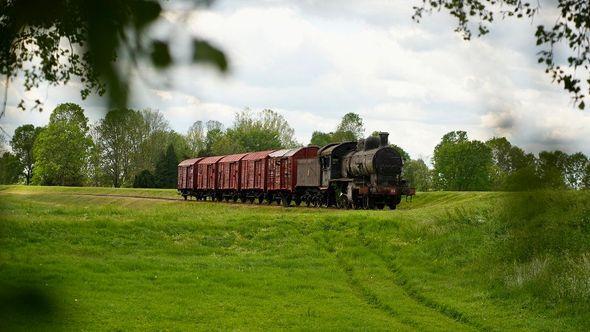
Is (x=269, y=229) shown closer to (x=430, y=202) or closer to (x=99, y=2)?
(x=430, y=202)

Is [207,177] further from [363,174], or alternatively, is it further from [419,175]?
[419,175]

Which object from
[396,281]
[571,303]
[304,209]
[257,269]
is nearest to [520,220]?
[396,281]

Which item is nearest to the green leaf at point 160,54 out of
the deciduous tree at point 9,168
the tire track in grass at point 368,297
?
the deciduous tree at point 9,168

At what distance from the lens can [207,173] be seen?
137 ft

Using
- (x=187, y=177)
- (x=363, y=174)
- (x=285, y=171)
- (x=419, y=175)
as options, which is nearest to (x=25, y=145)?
(x=363, y=174)

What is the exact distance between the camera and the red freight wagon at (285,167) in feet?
107

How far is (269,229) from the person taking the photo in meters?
20.0

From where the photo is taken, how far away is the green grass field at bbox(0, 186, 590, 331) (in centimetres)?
1150

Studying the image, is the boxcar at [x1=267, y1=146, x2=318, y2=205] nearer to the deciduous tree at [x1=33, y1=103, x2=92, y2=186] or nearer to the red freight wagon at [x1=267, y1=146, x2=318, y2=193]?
the red freight wagon at [x1=267, y1=146, x2=318, y2=193]

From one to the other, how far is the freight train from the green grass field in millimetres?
5540

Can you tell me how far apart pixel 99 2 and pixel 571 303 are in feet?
39.7

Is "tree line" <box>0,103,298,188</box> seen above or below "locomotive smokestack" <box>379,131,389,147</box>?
below

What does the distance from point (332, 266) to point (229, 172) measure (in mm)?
23506

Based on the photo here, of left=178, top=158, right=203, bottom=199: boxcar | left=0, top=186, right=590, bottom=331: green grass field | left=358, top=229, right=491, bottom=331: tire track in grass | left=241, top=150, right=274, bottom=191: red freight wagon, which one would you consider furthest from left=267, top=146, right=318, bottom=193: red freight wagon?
left=358, top=229, right=491, bottom=331: tire track in grass
